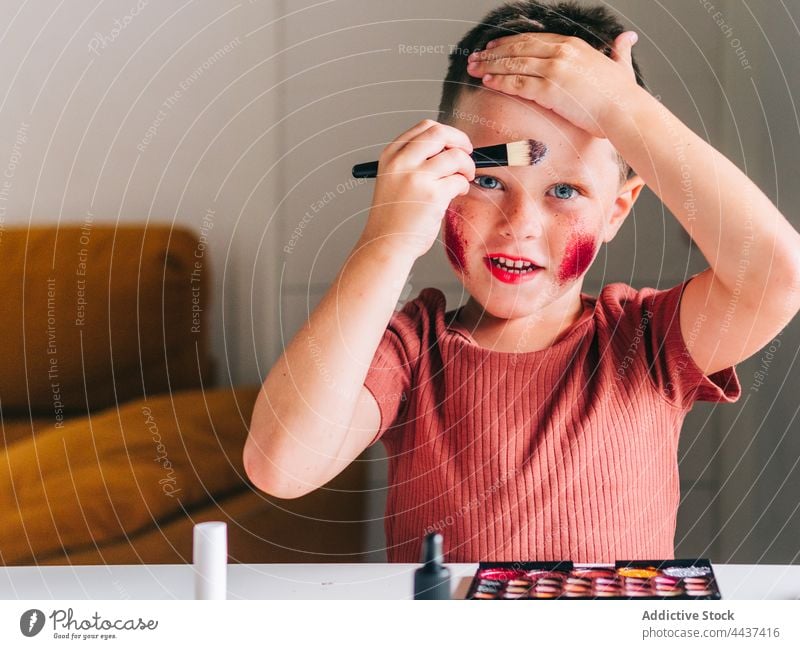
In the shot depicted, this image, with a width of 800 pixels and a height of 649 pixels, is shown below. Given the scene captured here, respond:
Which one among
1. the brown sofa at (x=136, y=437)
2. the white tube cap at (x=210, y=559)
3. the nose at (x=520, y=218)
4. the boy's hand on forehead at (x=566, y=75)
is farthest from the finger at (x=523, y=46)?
the white tube cap at (x=210, y=559)

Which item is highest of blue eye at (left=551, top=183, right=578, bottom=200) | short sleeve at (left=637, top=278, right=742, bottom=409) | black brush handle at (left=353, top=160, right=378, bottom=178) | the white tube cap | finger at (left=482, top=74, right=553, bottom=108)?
finger at (left=482, top=74, right=553, bottom=108)

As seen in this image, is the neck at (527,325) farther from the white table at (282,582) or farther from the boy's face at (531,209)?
the white table at (282,582)

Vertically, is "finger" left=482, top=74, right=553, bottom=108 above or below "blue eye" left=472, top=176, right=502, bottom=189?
above

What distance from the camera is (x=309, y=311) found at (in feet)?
2.21

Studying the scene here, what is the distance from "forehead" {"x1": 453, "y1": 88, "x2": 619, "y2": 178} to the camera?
62cm

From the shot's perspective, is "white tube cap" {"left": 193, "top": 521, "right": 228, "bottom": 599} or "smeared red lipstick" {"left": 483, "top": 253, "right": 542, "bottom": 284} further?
"smeared red lipstick" {"left": 483, "top": 253, "right": 542, "bottom": 284}

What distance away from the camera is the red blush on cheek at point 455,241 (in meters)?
0.65

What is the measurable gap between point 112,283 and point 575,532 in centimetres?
43

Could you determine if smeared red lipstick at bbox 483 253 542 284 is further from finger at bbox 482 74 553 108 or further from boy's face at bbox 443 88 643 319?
finger at bbox 482 74 553 108

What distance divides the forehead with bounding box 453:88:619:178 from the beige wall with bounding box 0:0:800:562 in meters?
0.05

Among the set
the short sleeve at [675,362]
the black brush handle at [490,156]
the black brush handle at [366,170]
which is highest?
the black brush handle at [366,170]

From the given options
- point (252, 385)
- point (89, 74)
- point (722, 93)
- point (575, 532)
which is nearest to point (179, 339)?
point (252, 385)

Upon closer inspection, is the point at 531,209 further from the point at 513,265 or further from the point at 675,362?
the point at 675,362

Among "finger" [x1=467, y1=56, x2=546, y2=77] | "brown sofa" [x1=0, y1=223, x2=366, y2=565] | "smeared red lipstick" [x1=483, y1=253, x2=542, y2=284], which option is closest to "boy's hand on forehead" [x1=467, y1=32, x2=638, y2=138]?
"finger" [x1=467, y1=56, x2=546, y2=77]
